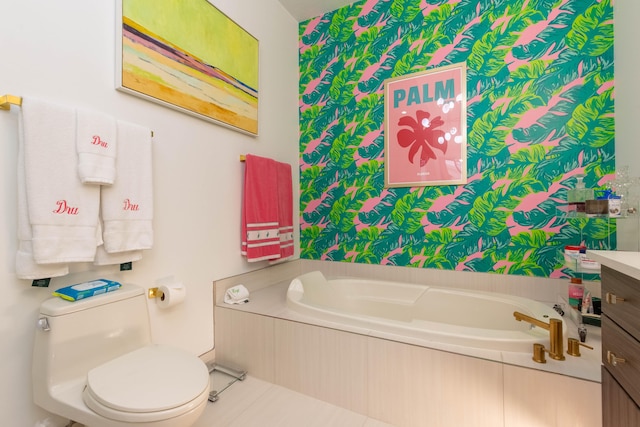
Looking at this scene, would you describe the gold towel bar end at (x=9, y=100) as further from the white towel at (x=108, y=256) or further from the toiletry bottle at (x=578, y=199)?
the toiletry bottle at (x=578, y=199)

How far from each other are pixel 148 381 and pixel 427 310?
1.68m

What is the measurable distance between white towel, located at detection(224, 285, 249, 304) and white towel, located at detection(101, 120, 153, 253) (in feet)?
2.23

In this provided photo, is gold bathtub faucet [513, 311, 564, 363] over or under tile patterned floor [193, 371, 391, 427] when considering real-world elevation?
over

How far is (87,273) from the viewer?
1.36 m

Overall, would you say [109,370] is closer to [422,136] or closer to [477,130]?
[422,136]

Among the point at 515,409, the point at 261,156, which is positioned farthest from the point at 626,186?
the point at 261,156

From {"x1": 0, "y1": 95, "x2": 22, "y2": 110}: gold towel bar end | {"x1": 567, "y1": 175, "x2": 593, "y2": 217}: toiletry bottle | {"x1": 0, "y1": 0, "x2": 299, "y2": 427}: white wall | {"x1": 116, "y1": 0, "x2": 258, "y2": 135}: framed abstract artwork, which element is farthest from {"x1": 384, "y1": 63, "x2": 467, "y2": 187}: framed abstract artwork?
{"x1": 0, "y1": 95, "x2": 22, "y2": 110}: gold towel bar end

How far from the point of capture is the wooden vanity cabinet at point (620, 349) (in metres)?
0.74

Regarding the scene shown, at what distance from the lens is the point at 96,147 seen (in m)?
1.28

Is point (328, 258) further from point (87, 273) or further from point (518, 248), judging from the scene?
point (87, 273)

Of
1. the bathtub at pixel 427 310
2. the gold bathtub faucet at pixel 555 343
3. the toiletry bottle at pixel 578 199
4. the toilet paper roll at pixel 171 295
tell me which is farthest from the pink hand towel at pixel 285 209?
the toiletry bottle at pixel 578 199

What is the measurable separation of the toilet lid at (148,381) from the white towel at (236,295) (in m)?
0.65

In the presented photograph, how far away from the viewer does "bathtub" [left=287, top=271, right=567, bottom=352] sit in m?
1.40

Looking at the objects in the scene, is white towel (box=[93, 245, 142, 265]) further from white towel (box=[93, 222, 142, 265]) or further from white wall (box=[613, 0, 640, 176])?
white wall (box=[613, 0, 640, 176])
